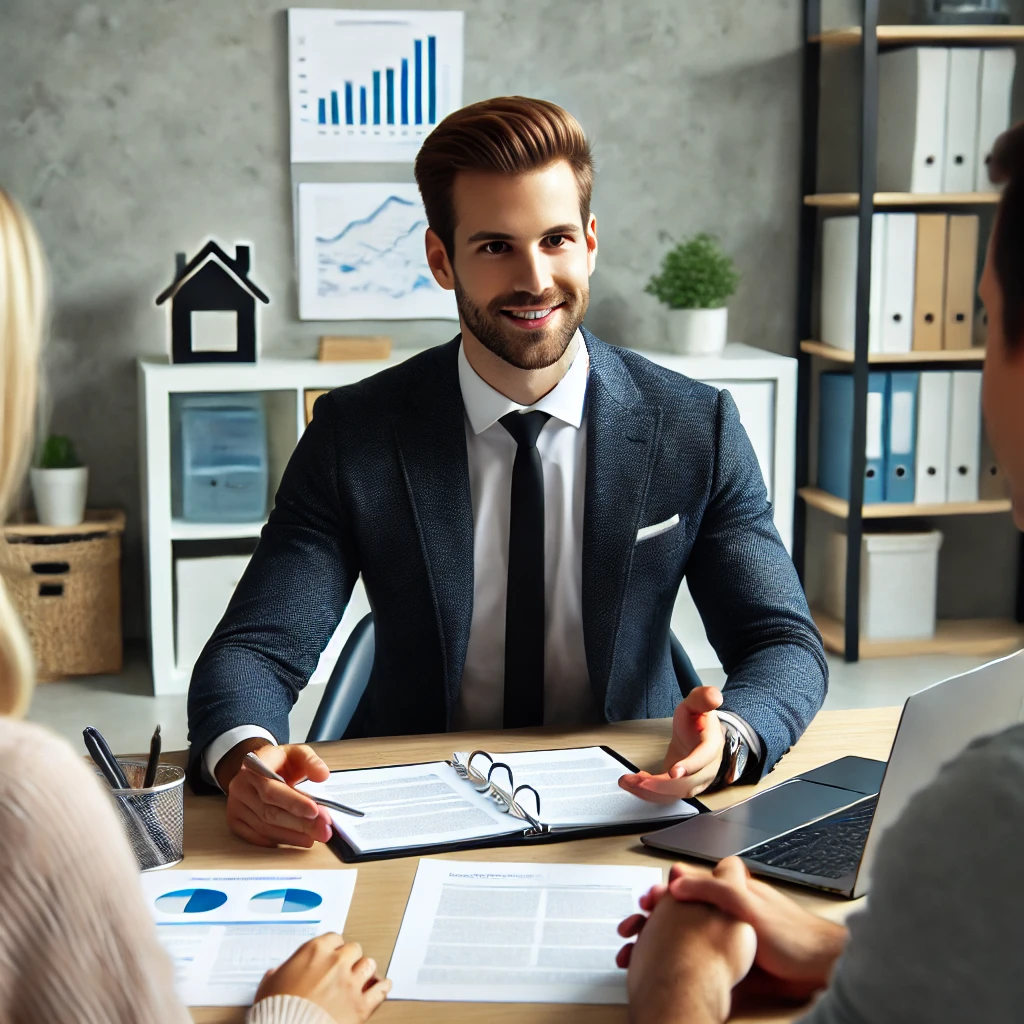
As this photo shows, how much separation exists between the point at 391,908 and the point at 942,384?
346cm

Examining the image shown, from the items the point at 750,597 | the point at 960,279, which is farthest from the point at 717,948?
the point at 960,279

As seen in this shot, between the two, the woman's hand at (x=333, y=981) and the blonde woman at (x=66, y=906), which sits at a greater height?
the blonde woman at (x=66, y=906)

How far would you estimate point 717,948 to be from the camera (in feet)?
3.32

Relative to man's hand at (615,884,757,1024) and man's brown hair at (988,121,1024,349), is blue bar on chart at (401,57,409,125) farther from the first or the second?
man's brown hair at (988,121,1024,349)

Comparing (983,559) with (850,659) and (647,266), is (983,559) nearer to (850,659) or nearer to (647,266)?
(850,659)

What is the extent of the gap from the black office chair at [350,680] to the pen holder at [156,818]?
1.76 feet

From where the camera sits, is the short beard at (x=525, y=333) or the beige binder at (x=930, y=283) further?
the beige binder at (x=930, y=283)

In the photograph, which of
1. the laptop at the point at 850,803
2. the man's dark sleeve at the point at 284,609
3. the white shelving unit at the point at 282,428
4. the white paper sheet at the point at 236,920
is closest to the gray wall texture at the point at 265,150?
the white shelving unit at the point at 282,428

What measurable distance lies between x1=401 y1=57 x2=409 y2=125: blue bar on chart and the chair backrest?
103 inches

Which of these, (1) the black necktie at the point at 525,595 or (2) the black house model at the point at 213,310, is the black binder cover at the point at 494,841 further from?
(2) the black house model at the point at 213,310

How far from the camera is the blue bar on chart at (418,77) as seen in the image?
4.16 metres

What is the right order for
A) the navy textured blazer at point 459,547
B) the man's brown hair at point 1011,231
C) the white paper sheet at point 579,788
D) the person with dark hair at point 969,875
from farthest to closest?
the navy textured blazer at point 459,547 → the white paper sheet at point 579,788 → the man's brown hair at point 1011,231 → the person with dark hair at point 969,875

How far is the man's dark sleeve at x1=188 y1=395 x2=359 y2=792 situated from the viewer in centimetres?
159

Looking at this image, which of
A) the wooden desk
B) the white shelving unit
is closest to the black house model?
the white shelving unit
